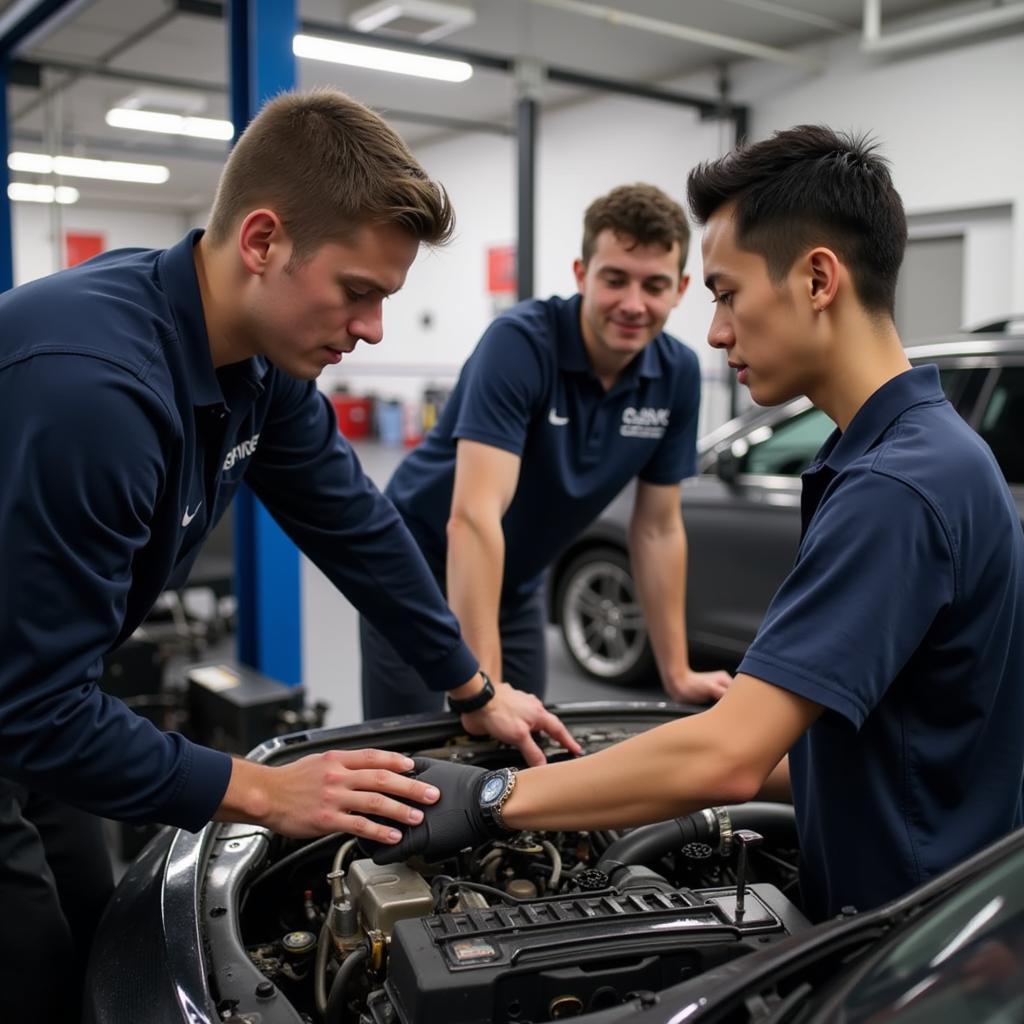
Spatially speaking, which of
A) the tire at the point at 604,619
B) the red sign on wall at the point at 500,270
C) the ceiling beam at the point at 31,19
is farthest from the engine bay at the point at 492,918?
the red sign on wall at the point at 500,270

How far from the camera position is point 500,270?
13.3m

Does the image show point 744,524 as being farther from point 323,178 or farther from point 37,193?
point 37,193

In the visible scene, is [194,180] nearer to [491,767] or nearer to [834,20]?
[834,20]

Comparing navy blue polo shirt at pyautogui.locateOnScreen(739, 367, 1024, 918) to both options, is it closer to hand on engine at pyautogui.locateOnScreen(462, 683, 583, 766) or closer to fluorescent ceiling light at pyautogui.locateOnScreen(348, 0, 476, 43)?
hand on engine at pyautogui.locateOnScreen(462, 683, 583, 766)

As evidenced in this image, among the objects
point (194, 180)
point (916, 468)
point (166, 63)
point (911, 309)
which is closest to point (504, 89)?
point (166, 63)

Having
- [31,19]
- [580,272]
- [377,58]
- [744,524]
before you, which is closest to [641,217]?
[580,272]

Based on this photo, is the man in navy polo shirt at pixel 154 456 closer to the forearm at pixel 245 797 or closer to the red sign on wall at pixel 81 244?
the forearm at pixel 245 797

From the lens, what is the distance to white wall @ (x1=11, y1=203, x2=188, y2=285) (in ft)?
61.0

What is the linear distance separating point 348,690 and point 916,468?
3.90m

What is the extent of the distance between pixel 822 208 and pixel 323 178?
0.66 metres

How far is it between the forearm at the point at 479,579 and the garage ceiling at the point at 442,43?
5.86 meters

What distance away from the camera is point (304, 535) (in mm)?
1934

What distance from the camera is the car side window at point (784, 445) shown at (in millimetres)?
4184

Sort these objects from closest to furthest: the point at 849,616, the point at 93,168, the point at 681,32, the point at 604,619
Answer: the point at 849,616
the point at 604,619
the point at 681,32
the point at 93,168
